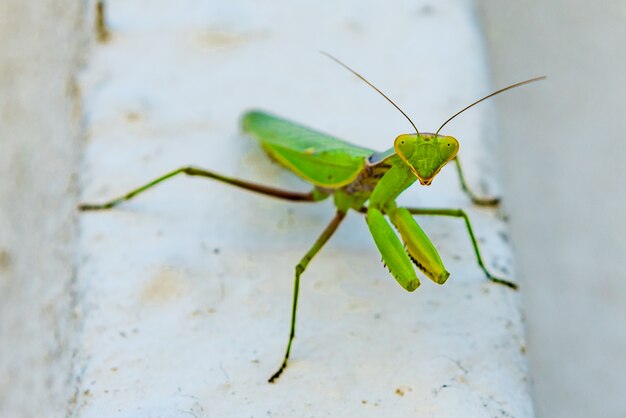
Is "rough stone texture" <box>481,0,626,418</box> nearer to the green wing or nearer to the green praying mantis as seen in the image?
the green praying mantis

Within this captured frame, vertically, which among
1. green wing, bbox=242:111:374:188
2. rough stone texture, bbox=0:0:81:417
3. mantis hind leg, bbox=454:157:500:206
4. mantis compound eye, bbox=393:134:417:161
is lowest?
rough stone texture, bbox=0:0:81:417

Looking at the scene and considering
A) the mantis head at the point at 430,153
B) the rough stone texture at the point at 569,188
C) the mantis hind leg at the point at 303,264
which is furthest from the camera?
the rough stone texture at the point at 569,188

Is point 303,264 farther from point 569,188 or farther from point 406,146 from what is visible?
point 569,188

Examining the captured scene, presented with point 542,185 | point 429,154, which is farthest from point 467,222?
point 542,185

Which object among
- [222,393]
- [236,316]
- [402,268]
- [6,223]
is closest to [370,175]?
[402,268]

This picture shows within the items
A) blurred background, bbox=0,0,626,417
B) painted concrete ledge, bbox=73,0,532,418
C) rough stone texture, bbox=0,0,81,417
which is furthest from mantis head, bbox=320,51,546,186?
rough stone texture, bbox=0,0,81,417

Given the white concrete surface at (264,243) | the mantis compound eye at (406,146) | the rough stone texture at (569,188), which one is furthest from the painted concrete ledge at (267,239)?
the mantis compound eye at (406,146)

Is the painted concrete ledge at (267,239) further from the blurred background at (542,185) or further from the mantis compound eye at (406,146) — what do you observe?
the mantis compound eye at (406,146)
